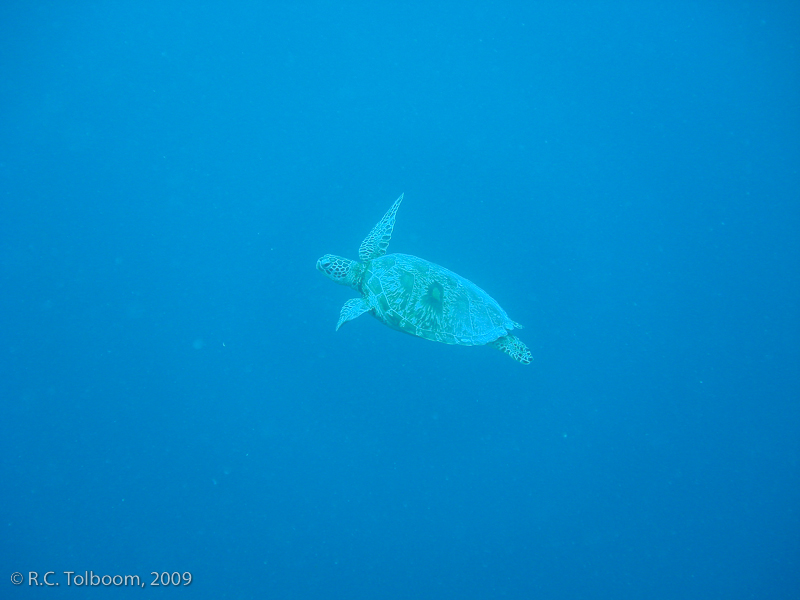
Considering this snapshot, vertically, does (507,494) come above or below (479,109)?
below

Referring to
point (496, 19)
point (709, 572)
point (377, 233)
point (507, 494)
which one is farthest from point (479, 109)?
point (709, 572)

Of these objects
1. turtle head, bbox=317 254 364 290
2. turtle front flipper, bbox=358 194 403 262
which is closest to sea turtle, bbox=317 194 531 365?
turtle head, bbox=317 254 364 290

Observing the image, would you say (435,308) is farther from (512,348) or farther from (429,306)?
(512,348)

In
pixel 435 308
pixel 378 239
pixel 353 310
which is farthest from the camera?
pixel 378 239

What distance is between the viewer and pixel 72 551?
5.27m

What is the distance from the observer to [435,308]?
4168 mm

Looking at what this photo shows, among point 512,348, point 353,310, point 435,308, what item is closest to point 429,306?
point 435,308

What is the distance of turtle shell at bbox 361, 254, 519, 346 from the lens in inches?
164

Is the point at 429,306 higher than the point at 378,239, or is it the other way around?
the point at 378,239

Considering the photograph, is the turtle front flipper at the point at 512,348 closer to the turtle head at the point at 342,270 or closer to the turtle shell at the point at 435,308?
the turtle shell at the point at 435,308

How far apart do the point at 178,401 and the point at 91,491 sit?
77.0 inches

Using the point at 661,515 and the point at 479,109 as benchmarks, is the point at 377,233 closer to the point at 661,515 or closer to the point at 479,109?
the point at 479,109

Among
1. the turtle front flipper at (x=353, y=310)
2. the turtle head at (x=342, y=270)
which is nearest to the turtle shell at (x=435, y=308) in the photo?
the turtle front flipper at (x=353, y=310)

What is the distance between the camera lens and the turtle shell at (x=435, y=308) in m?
4.16
